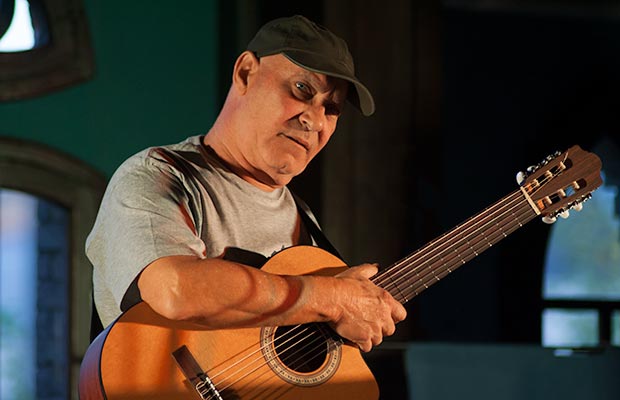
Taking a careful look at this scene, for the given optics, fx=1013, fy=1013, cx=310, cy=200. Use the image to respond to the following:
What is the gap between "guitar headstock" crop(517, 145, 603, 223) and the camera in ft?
7.83

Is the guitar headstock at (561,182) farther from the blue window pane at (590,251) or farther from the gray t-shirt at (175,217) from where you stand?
the blue window pane at (590,251)

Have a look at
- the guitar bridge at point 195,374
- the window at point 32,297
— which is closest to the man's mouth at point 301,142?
the guitar bridge at point 195,374

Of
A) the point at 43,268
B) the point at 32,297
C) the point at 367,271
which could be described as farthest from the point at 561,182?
the point at 32,297

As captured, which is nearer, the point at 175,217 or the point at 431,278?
the point at 175,217

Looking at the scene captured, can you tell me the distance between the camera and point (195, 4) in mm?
4445

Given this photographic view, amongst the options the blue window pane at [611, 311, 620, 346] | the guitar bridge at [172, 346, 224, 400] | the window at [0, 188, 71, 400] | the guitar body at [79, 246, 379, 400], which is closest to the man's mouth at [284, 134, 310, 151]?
the guitar body at [79, 246, 379, 400]

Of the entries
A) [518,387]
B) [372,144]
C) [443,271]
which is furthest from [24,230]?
[443,271]

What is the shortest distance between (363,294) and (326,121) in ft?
1.31

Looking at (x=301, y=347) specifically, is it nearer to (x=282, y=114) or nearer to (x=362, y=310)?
(x=362, y=310)

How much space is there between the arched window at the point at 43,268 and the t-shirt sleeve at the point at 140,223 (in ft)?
7.72

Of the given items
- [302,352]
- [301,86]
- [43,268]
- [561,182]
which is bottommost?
[43,268]

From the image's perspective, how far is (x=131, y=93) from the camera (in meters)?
4.36

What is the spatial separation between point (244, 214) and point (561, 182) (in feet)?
2.53

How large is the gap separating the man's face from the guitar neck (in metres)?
0.33
